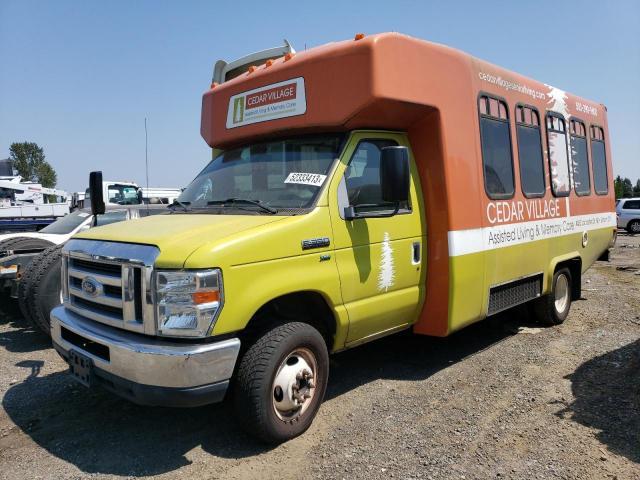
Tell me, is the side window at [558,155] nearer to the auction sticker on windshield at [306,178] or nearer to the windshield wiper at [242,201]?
the auction sticker on windshield at [306,178]

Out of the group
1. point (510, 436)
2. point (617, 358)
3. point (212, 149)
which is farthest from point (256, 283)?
point (617, 358)

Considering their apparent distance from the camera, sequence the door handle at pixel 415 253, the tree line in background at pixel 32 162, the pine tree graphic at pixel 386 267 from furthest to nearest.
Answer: the tree line in background at pixel 32 162 → the door handle at pixel 415 253 → the pine tree graphic at pixel 386 267

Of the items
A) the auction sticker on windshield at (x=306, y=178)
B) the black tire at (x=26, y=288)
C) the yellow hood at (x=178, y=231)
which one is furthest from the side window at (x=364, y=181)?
the black tire at (x=26, y=288)

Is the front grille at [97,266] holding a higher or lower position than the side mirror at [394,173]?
lower

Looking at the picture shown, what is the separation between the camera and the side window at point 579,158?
7292 mm

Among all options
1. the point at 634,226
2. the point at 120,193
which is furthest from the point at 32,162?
the point at 634,226

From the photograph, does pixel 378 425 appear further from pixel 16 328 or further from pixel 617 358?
pixel 16 328

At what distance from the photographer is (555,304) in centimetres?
696

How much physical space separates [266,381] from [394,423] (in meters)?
1.24

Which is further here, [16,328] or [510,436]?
[16,328]

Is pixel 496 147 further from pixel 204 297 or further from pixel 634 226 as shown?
pixel 634 226

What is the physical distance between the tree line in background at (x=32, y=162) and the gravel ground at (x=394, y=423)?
81.5 meters

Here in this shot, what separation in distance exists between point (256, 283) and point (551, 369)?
11.6ft

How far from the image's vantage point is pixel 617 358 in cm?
554
